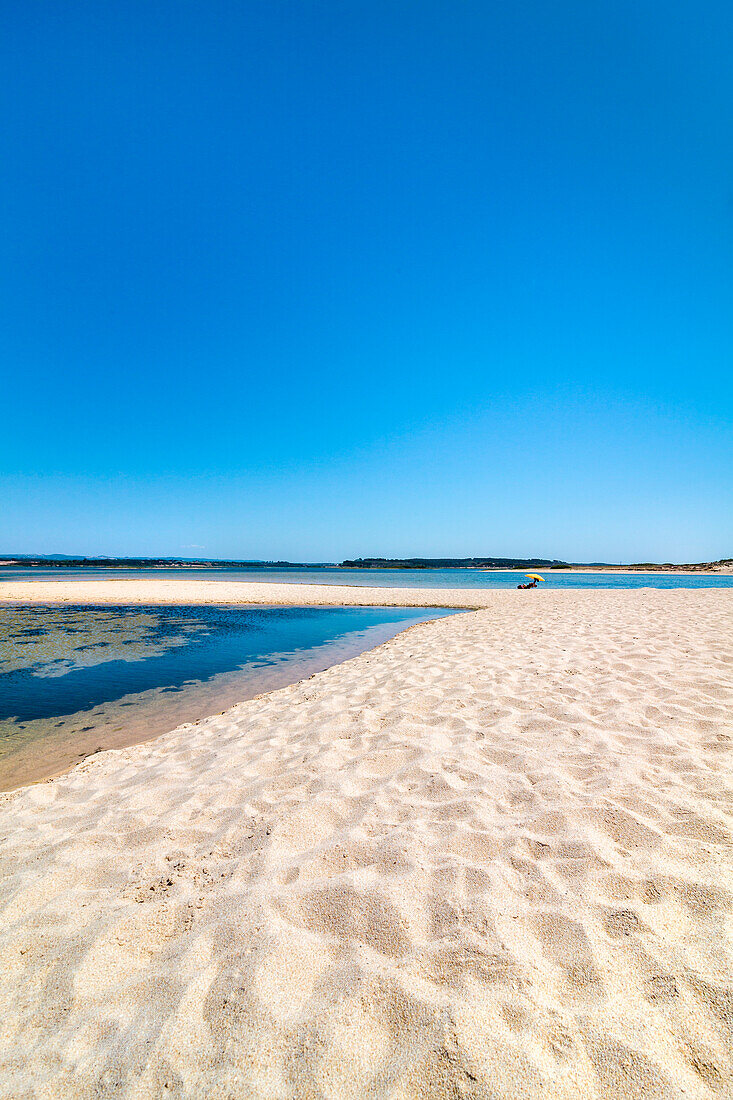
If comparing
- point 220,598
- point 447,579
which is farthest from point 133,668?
point 447,579

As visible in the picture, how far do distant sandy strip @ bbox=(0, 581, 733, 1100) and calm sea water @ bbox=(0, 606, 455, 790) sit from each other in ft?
6.40

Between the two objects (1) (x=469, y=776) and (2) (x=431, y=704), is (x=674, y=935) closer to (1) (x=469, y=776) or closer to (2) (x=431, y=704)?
(1) (x=469, y=776)

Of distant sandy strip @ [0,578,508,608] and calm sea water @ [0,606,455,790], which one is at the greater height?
distant sandy strip @ [0,578,508,608]

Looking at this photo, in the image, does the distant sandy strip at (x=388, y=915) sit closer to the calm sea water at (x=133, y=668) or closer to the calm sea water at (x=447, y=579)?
the calm sea water at (x=133, y=668)

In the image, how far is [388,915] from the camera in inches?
91.7

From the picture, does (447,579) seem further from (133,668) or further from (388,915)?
(388,915)

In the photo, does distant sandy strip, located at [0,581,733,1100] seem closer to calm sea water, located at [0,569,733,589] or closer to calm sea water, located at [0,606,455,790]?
calm sea water, located at [0,606,455,790]

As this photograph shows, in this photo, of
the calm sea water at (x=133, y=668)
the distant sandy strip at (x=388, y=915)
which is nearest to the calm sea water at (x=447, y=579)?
the calm sea water at (x=133, y=668)

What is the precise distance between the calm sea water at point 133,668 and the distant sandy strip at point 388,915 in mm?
1951

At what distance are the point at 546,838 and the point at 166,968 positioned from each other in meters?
2.14

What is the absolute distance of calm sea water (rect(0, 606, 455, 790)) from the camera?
20.6 ft

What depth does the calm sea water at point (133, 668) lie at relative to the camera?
627 cm

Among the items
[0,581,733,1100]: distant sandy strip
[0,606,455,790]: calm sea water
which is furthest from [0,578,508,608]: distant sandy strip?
Answer: [0,581,733,1100]: distant sandy strip

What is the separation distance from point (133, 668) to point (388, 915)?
9366mm
